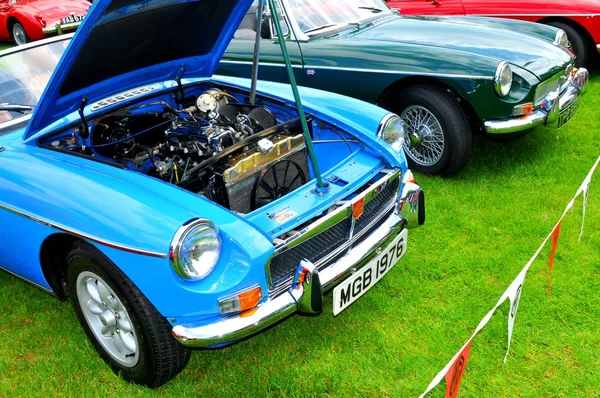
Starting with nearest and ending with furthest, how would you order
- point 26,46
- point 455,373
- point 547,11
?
point 455,373 < point 26,46 < point 547,11

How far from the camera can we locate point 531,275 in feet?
10.8

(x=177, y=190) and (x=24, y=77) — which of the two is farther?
(x=24, y=77)

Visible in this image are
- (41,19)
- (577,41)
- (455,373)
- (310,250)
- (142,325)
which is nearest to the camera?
(455,373)

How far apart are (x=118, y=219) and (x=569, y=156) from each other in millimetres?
3878

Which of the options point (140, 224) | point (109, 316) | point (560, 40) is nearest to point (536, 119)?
point (560, 40)

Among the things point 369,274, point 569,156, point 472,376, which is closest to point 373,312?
point 369,274

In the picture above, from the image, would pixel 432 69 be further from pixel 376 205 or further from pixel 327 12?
pixel 376 205

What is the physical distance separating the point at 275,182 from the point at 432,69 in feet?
6.54

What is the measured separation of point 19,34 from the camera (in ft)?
37.7

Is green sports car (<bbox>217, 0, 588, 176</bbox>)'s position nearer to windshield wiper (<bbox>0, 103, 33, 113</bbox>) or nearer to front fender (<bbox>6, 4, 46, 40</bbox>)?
windshield wiper (<bbox>0, 103, 33, 113</bbox>)

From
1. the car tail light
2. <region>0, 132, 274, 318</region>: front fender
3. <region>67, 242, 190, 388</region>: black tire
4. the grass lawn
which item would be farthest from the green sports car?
the car tail light

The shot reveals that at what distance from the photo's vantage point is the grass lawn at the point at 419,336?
2621mm

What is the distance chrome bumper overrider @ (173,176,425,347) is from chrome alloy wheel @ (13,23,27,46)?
1087cm

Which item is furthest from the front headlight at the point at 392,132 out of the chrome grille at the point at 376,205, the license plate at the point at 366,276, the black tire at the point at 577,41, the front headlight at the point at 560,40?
the black tire at the point at 577,41
